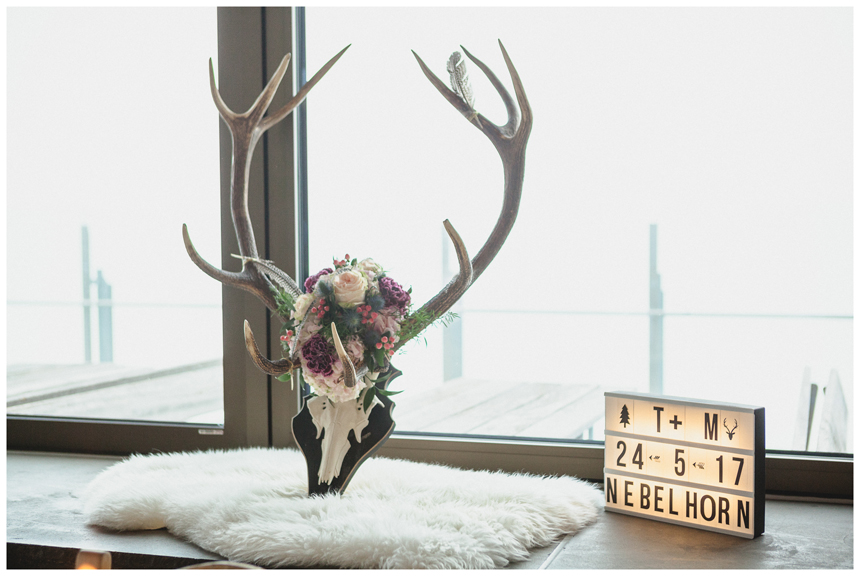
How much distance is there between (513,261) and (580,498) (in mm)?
659

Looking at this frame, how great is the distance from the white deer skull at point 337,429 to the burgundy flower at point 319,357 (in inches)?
4.6

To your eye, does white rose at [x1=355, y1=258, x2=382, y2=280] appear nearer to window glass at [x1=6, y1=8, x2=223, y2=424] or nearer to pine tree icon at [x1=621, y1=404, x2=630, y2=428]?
pine tree icon at [x1=621, y1=404, x2=630, y2=428]

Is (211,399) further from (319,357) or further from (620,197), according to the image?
(620,197)

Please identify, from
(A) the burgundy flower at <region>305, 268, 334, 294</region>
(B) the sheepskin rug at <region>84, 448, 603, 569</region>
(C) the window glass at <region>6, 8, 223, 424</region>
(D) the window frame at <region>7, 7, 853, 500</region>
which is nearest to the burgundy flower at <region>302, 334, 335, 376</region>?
(A) the burgundy flower at <region>305, 268, 334, 294</region>

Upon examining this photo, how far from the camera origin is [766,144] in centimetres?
160

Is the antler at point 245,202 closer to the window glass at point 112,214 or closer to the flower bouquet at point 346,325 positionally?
the flower bouquet at point 346,325

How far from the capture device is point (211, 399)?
185cm

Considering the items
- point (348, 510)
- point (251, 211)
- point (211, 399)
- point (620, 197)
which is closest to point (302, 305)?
point (348, 510)

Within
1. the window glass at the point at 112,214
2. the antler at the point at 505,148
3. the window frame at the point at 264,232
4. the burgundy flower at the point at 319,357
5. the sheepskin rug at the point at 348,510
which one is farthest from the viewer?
the window glass at the point at 112,214

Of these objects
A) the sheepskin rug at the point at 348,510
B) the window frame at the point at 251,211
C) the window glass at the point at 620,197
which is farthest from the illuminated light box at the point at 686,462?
the window frame at the point at 251,211

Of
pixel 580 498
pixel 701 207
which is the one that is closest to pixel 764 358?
pixel 701 207

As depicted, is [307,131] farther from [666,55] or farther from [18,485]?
[18,485]

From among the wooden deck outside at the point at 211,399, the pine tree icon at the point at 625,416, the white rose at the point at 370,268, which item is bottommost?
the wooden deck outside at the point at 211,399

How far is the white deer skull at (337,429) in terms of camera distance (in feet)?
4.36
